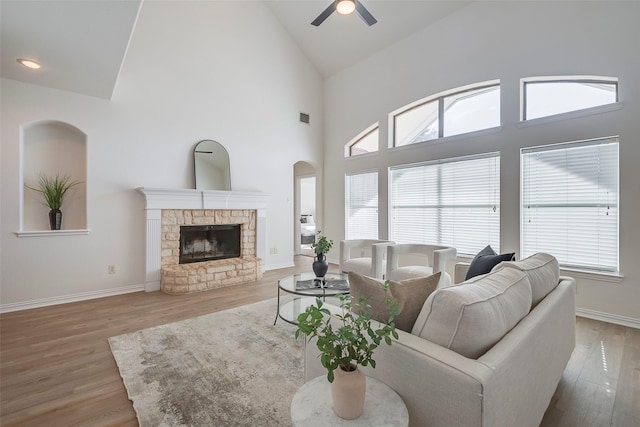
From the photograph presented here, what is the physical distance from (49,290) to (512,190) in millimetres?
5962

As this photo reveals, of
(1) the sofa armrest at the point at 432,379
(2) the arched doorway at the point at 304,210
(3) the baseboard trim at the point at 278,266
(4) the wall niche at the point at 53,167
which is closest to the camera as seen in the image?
(1) the sofa armrest at the point at 432,379

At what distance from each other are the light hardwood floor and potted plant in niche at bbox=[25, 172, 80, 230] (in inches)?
42.2

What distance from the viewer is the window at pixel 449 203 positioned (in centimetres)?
415

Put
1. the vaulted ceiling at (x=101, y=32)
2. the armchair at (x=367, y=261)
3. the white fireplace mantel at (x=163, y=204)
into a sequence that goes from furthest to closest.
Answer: the white fireplace mantel at (x=163, y=204)
the armchair at (x=367, y=261)
the vaulted ceiling at (x=101, y=32)

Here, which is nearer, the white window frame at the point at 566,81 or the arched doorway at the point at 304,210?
the white window frame at the point at 566,81

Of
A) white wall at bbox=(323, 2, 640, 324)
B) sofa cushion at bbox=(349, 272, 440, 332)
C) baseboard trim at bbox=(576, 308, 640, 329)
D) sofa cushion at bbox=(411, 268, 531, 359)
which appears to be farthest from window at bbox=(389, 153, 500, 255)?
sofa cushion at bbox=(349, 272, 440, 332)

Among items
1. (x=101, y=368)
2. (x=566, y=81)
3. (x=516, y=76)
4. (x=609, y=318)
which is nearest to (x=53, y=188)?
(x=101, y=368)

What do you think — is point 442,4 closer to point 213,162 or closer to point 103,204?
point 213,162

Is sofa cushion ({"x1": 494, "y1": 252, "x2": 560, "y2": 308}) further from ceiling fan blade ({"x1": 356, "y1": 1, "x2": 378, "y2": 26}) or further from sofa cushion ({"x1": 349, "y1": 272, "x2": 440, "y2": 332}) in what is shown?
ceiling fan blade ({"x1": 356, "y1": 1, "x2": 378, "y2": 26})

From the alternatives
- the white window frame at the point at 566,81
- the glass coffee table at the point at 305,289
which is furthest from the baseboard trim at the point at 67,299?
the white window frame at the point at 566,81

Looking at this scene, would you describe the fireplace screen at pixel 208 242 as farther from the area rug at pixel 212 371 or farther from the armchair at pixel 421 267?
the armchair at pixel 421 267

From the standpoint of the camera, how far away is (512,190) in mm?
3879

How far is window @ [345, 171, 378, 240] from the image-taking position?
568cm

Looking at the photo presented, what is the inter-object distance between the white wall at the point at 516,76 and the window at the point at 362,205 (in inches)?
8.5
